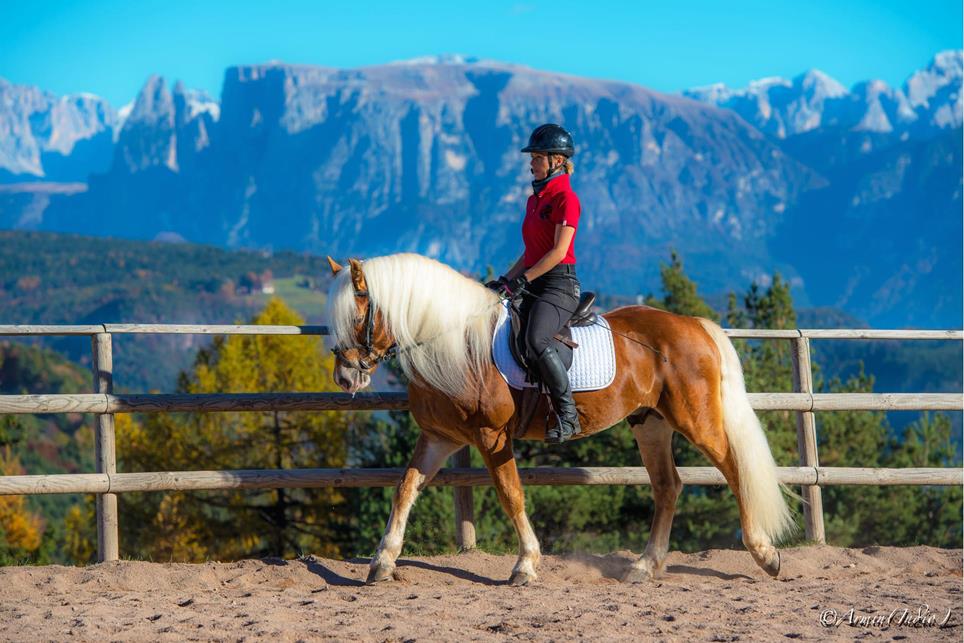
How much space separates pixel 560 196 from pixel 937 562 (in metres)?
3.77

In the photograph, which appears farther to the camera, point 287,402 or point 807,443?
point 807,443

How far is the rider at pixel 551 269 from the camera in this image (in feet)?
20.4

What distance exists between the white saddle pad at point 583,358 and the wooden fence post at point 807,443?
2.16 meters

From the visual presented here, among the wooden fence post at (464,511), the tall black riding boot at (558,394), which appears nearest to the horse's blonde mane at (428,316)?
the tall black riding boot at (558,394)

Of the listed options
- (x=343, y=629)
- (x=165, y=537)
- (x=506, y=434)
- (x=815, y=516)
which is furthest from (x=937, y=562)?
(x=165, y=537)

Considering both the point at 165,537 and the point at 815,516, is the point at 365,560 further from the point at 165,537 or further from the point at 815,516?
the point at 165,537

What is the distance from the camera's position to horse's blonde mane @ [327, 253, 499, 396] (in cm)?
617

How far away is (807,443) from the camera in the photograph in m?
8.09

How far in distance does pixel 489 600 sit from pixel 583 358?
5.14ft

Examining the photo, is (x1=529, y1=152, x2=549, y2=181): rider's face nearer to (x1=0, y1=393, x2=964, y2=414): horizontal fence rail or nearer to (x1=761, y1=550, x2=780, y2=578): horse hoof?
(x1=0, y1=393, x2=964, y2=414): horizontal fence rail

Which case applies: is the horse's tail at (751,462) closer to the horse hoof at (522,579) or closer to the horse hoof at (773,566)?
the horse hoof at (773,566)

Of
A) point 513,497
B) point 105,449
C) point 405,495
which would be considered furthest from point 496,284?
point 105,449

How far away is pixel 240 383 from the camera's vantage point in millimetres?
50375

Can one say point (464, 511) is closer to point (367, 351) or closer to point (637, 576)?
point (637, 576)
